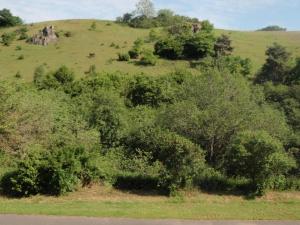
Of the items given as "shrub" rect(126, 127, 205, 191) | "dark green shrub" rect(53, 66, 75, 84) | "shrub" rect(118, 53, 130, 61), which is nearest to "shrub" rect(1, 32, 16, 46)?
"shrub" rect(118, 53, 130, 61)

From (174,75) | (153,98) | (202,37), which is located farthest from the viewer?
(202,37)

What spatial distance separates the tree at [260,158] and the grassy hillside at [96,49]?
157 ft

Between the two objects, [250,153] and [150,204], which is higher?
[250,153]

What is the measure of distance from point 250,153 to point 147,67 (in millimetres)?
50915

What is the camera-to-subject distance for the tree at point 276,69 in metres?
62.5

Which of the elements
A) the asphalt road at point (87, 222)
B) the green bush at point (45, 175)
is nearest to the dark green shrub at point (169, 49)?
the green bush at point (45, 175)

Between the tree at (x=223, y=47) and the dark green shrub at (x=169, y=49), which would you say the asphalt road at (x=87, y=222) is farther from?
the tree at (x=223, y=47)

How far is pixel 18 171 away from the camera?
60.4ft

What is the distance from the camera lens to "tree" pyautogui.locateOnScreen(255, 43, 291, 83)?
62469mm

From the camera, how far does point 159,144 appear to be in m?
19.8

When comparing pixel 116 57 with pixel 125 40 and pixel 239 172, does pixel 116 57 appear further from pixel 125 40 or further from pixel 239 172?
pixel 239 172

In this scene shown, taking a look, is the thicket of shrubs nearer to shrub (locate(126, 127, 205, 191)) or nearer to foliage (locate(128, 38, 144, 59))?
shrub (locate(126, 127, 205, 191))

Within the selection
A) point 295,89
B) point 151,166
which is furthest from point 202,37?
point 151,166

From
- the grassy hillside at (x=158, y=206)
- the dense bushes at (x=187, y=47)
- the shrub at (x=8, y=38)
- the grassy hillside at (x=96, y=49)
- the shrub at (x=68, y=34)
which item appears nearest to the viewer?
the grassy hillside at (x=158, y=206)
